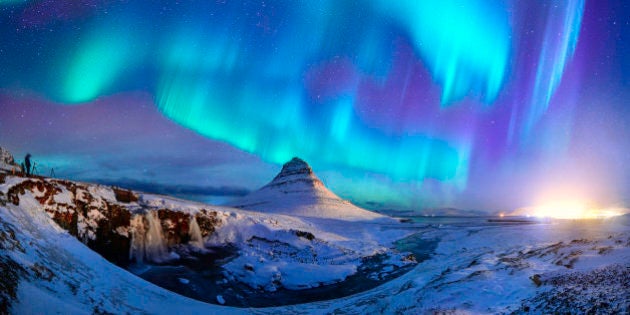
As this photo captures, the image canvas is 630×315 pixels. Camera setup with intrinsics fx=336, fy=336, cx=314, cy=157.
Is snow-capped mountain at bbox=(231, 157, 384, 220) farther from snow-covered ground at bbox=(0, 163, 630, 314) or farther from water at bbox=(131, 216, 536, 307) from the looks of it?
snow-covered ground at bbox=(0, 163, 630, 314)

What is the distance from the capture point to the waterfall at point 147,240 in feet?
72.3

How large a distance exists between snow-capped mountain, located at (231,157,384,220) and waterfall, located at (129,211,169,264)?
202 ft

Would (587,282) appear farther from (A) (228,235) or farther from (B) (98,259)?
(A) (228,235)

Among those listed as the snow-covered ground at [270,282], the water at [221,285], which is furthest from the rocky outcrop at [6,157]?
the water at [221,285]

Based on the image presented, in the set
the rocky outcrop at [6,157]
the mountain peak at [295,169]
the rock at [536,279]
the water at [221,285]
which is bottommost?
the water at [221,285]

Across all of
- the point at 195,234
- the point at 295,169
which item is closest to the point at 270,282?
the point at 195,234

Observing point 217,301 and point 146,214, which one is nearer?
point 217,301

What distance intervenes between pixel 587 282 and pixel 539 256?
750cm

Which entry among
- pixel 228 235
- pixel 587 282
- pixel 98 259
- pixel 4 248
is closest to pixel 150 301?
pixel 98 259

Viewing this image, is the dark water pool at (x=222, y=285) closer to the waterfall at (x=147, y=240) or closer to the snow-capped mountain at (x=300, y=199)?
the waterfall at (x=147, y=240)

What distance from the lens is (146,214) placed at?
952 inches

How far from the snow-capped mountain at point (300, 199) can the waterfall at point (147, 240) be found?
6149 cm

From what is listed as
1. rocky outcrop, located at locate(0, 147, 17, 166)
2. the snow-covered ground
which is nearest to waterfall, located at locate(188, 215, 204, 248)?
the snow-covered ground

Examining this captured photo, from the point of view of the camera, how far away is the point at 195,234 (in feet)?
89.6
